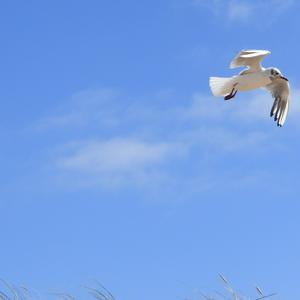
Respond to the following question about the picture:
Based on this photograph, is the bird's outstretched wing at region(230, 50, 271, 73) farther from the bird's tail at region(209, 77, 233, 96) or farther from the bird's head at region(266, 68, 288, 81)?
the bird's tail at region(209, 77, 233, 96)

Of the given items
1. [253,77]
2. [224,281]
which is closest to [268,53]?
[253,77]

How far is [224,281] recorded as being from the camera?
692 centimetres

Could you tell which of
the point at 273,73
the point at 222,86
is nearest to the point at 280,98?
the point at 273,73

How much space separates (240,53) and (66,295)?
30.0 feet

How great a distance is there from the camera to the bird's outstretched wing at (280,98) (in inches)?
618

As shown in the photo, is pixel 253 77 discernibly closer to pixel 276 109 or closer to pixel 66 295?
pixel 276 109

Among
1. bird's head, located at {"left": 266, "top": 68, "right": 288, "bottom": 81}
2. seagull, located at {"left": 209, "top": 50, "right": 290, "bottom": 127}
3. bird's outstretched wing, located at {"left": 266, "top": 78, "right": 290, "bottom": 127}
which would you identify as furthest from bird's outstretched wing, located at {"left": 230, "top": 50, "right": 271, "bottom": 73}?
bird's outstretched wing, located at {"left": 266, "top": 78, "right": 290, "bottom": 127}

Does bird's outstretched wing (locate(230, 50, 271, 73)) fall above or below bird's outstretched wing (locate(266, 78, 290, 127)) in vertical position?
above

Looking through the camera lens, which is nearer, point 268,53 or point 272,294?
point 272,294

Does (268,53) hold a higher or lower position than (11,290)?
higher

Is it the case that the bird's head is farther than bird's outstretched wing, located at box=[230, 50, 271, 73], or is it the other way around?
the bird's head

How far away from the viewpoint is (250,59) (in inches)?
614

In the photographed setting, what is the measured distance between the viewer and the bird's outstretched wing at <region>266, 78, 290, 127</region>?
15.7 meters

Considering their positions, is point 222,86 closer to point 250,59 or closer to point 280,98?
point 250,59
